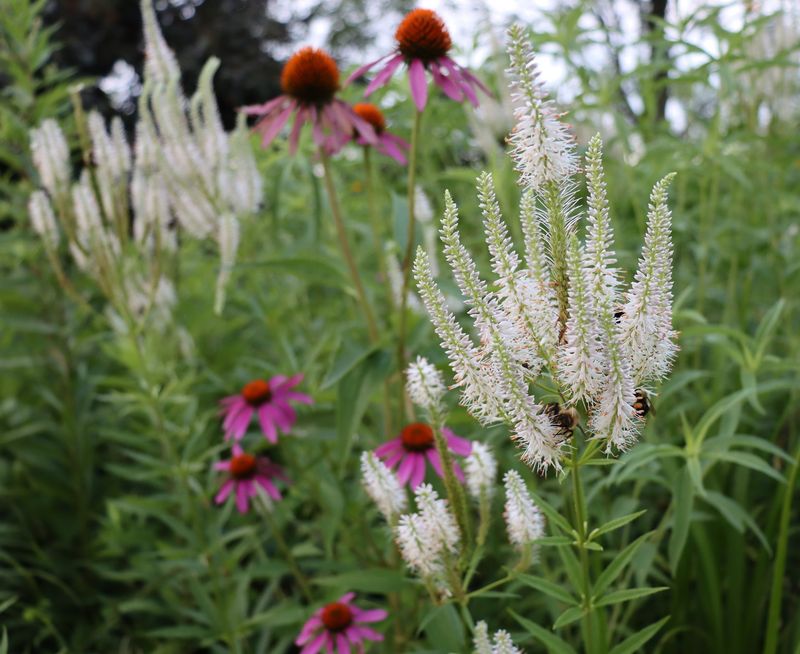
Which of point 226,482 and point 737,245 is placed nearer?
point 226,482

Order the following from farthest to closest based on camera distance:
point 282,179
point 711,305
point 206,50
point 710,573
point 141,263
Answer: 1. point 206,50
2. point 711,305
3. point 141,263
4. point 282,179
5. point 710,573

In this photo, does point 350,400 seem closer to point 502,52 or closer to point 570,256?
point 570,256

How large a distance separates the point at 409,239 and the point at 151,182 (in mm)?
862

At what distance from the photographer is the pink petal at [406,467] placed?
160 centimetres

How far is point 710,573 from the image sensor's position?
1.86m

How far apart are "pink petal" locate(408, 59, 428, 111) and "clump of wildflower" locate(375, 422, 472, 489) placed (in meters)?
0.70

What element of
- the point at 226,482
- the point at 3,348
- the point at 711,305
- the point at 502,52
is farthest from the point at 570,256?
the point at 3,348

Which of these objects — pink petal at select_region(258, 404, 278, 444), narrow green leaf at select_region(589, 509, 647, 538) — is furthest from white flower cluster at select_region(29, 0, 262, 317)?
narrow green leaf at select_region(589, 509, 647, 538)

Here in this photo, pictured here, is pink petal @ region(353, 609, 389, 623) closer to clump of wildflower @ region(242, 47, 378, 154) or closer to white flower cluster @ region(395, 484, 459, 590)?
white flower cluster @ region(395, 484, 459, 590)

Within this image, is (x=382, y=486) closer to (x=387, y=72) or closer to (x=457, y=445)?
(x=457, y=445)

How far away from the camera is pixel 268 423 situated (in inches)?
75.9

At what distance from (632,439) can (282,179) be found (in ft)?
5.79

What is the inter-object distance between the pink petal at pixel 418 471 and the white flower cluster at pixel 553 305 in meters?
0.68

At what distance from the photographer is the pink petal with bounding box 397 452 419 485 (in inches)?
62.8
